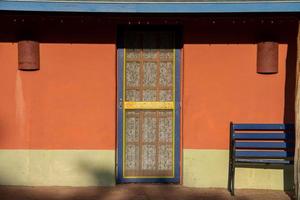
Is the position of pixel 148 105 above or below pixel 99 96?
below

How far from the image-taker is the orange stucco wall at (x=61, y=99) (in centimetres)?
764

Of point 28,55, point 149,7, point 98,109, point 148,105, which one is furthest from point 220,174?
point 28,55

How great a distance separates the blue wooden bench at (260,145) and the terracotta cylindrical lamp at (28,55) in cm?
284

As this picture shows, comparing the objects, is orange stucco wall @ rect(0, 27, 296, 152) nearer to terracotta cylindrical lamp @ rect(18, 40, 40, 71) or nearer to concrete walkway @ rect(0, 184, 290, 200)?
terracotta cylindrical lamp @ rect(18, 40, 40, 71)

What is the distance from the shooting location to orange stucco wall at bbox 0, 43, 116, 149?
7.64 metres

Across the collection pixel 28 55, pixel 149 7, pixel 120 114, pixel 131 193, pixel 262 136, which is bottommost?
pixel 131 193

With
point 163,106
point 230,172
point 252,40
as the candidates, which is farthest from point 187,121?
point 252,40

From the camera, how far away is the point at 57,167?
25.2 feet

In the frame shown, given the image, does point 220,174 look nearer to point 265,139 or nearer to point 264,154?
point 264,154

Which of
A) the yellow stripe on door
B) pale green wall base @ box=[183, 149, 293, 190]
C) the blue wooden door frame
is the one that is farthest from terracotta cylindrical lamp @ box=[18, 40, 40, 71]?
pale green wall base @ box=[183, 149, 293, 190]

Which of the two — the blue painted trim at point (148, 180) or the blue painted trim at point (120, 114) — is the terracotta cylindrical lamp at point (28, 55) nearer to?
the blue painted trim at point (120, 114)

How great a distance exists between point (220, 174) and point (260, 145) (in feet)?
2.32

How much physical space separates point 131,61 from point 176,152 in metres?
1.44

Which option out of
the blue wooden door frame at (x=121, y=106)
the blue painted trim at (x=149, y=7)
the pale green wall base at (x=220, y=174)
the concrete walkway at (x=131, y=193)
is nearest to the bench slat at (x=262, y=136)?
the pale green wall base at (x=220, y=174)
